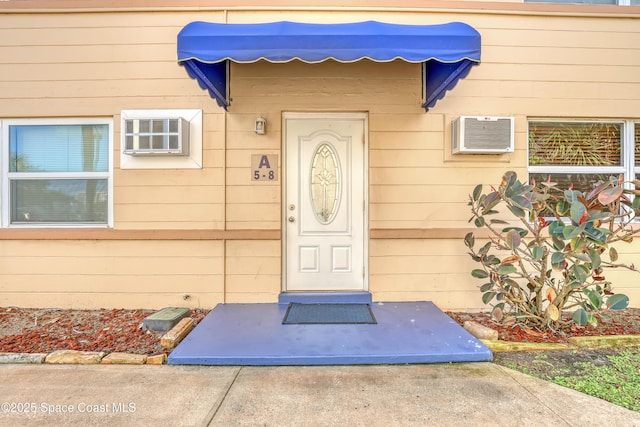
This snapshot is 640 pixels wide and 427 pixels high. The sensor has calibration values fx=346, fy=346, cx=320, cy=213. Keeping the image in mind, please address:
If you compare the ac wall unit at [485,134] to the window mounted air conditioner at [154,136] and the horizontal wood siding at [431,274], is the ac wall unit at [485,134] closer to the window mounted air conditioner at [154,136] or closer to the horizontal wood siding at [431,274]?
the horizontal wood siding at [431,274]

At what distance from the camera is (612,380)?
8.11 feet

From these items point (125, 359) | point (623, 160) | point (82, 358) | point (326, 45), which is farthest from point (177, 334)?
point (623, 160)

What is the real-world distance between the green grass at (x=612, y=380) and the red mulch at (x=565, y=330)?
37 cm

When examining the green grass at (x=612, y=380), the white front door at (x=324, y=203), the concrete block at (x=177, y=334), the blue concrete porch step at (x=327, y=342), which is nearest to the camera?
the green grass at (x=612, y=380)

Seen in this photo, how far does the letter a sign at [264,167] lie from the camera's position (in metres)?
3.92

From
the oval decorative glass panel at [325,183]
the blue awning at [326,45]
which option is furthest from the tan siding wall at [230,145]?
the blue awning at [326,45]

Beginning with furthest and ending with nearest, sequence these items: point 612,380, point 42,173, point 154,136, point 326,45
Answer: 1. point 42,173
2. point 154,136
3. point 326,45
4. point 612,380

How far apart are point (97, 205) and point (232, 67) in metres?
2.24

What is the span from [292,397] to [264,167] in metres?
2.43

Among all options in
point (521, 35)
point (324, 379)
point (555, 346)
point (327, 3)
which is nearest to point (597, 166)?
point (521, 35)

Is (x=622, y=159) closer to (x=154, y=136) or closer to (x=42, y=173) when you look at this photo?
(x=154, y=136)

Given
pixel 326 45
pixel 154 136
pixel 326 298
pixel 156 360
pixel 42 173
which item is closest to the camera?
pixel 156 360

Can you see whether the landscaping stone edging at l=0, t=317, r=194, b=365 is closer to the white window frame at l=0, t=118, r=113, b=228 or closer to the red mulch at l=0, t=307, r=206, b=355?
the red mulch at l=0, t=307, r=206, b=355

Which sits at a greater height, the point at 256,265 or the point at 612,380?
the point at 256,265
